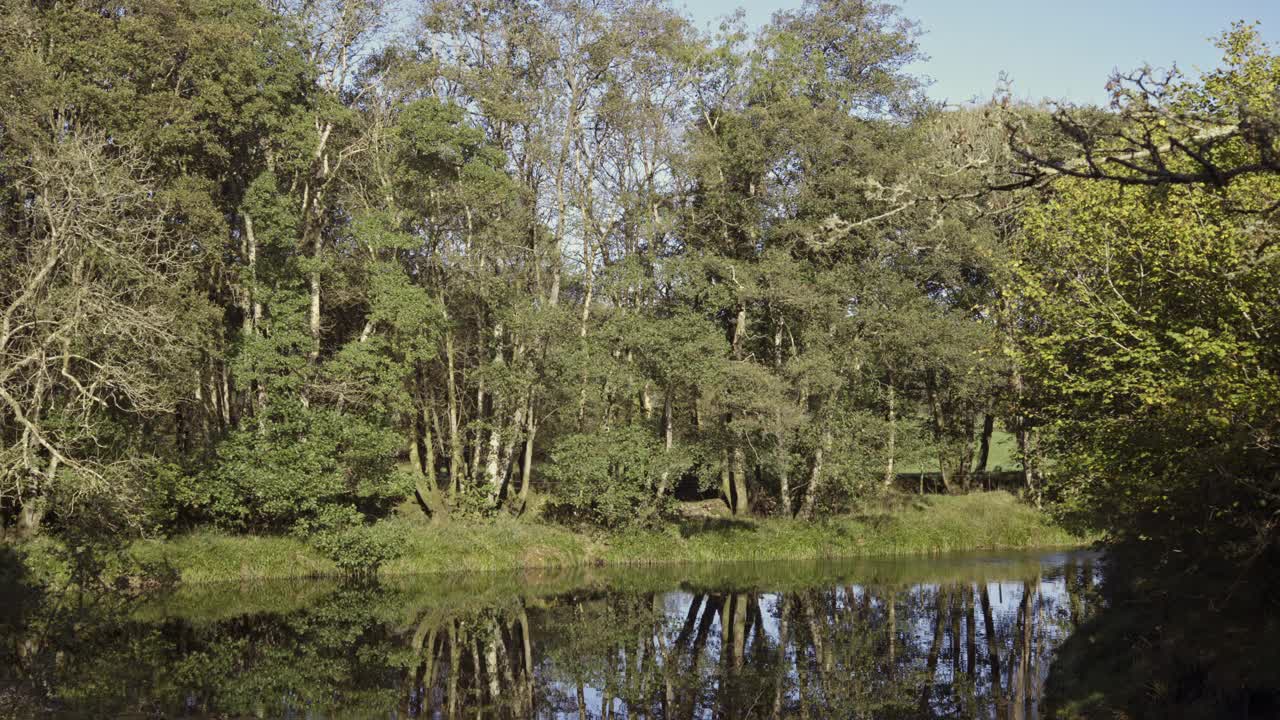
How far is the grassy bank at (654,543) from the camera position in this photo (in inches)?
1234

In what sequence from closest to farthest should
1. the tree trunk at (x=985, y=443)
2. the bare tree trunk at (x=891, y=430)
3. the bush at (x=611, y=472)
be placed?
the bush at (x=611, y=472)
the bare tree trunk at (x=891, y=430)
the tree trunk at (x=985, y=443)

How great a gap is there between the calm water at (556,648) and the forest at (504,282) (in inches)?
131

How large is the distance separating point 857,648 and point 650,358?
17578 mm

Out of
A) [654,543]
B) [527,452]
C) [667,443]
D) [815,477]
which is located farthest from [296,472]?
[815,477]

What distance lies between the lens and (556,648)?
75.1ft

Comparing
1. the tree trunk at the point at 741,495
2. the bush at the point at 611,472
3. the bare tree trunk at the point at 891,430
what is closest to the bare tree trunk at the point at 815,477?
the tree trunk at the point at 741,495

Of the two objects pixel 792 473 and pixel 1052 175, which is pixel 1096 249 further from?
pixel 792 473

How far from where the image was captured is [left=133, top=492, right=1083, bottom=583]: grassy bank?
31.3 meters

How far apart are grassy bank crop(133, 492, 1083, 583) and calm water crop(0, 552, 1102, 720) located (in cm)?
116

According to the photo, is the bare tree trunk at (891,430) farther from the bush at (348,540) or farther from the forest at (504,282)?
the bush at (348,540)

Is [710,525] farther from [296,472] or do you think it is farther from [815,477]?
[296,472]

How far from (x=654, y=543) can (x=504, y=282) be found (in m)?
11.0

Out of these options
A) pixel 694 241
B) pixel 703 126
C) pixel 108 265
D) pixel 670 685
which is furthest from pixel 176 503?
pixel 703 126

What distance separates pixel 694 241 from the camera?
43594mm
